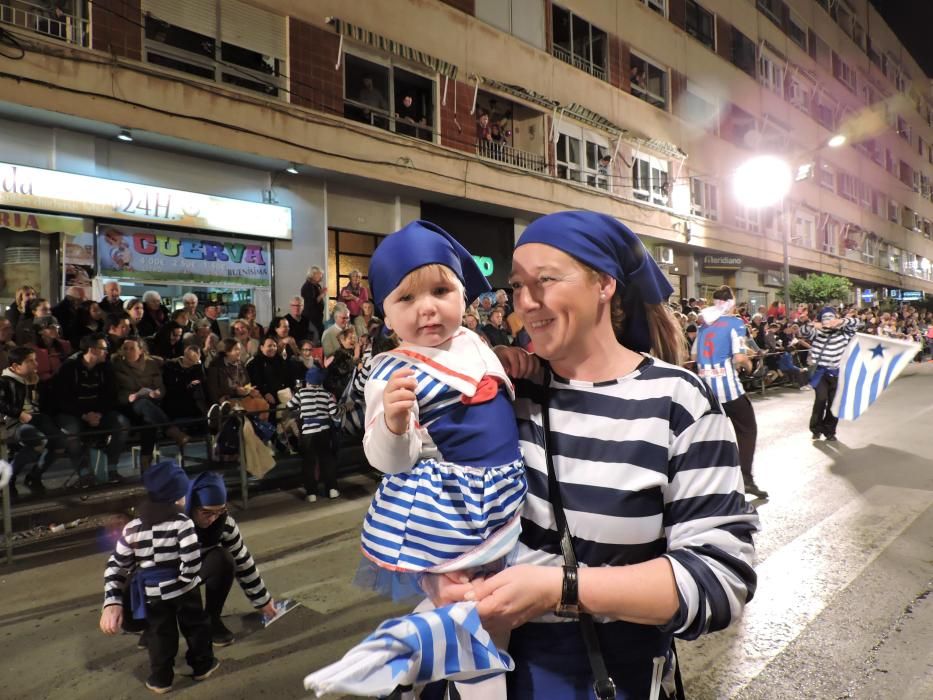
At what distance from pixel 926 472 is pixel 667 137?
1878 centimetres

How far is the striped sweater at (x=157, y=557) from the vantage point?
143 inches

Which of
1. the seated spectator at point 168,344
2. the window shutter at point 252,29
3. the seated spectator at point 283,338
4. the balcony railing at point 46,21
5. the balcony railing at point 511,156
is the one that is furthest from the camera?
the balcony railing at point 511,156

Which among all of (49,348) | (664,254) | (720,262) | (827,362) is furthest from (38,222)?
(720,262)

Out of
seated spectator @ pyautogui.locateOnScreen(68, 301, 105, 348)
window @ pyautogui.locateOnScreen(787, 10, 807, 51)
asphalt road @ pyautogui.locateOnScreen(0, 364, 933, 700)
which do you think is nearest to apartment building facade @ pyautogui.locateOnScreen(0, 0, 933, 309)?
window @ pyautogui.locateOnScreen(787, 10, 807, 51)

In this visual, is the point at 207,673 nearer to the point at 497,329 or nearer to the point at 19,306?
the point at 19,306

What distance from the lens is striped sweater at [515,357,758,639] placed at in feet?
4.20

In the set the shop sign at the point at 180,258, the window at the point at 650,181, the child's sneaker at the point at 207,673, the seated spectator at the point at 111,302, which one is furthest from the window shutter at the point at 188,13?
the window at the point at 650,181

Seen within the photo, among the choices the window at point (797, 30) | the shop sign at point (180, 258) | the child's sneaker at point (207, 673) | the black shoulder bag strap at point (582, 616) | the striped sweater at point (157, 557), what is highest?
the window at point (797, 30)

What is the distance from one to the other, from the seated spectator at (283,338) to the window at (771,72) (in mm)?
28734

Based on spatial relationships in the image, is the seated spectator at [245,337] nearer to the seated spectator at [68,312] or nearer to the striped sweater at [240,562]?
the seated spectator at [68,312]

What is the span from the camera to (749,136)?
94.0ft

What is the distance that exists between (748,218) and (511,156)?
15.9 m

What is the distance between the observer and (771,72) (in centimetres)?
3103

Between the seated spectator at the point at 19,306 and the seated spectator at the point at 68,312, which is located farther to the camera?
the seated spectator at the point at 68,312
